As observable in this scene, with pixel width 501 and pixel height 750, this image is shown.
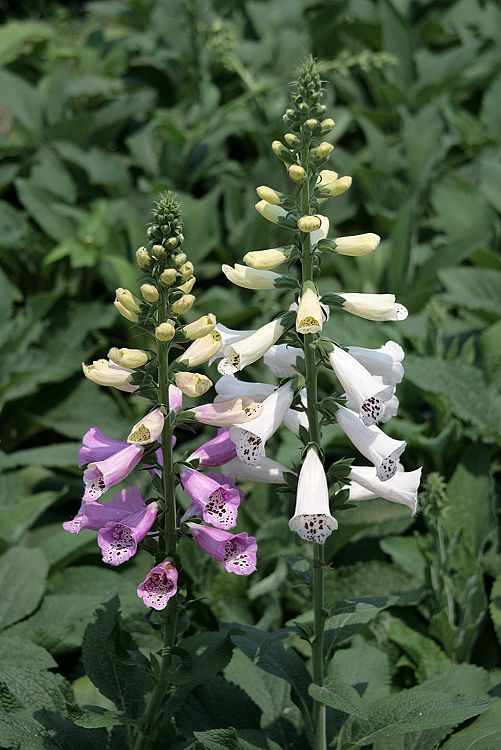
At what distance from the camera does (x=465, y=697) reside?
258 centimetres

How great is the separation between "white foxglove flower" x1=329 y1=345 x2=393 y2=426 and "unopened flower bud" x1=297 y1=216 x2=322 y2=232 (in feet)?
1.06

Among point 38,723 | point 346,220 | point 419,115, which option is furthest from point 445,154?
point 38,723

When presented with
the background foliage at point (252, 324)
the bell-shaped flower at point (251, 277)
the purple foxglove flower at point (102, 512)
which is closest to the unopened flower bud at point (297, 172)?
the bell-shaped flower at point (251, 277)

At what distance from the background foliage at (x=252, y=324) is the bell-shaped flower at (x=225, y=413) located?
1.68ft

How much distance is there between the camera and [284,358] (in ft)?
8.56

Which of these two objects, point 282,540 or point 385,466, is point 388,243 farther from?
point 385,466

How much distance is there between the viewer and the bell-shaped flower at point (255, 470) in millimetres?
2580

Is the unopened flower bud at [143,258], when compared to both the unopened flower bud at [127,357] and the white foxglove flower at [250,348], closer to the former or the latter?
the unopened flower bud at [127,357]

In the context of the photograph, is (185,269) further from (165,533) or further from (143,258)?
(165,533)

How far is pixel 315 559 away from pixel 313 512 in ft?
0.89

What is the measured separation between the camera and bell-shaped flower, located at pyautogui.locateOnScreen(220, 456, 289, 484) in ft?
8.46

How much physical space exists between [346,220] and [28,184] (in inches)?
75.2

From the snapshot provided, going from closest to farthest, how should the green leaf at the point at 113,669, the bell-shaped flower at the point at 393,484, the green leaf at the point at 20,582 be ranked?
the bell-shaped flower at the point at 393,484, the green leaf at the point at 113,669, the green leaf at the point at 20,582

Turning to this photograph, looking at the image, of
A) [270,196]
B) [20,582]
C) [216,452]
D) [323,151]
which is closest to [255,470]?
[216,452]
